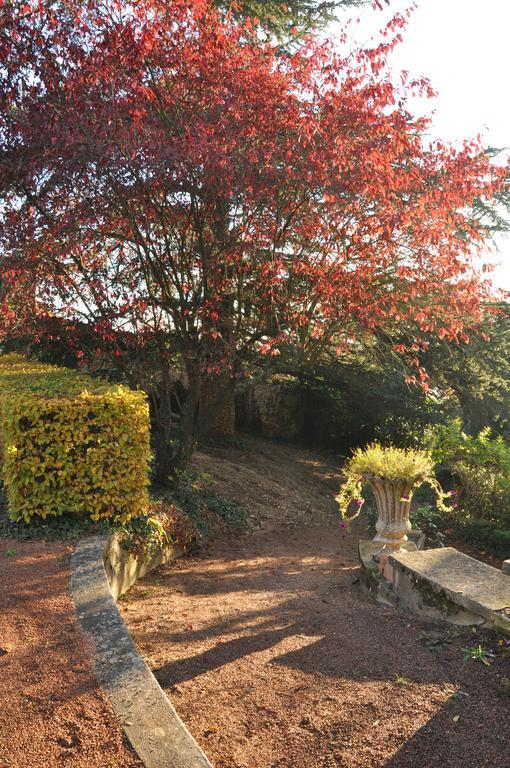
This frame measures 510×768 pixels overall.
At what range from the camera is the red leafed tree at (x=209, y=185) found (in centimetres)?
634

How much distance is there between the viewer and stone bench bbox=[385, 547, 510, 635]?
4.32m

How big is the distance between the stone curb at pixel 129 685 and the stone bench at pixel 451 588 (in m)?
2.17

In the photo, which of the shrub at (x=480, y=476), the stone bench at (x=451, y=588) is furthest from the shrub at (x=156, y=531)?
the shrub at (x=480, y=476)

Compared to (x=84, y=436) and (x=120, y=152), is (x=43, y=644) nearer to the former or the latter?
(x=84, y=436)

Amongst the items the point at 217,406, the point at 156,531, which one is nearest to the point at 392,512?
the point at 156,531

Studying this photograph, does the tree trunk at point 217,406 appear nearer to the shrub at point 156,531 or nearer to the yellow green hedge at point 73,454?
the shrub at point 156,531

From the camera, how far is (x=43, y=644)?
3.67m

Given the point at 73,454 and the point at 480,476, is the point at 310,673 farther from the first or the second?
the point at 480,476

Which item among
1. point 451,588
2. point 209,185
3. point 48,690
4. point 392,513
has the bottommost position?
point 48,690

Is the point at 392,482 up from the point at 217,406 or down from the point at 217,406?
down

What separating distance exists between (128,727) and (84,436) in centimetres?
333

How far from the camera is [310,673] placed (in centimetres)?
391

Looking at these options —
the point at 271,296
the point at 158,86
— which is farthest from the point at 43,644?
the point at 158,86

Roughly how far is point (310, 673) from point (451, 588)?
1.26 metres
